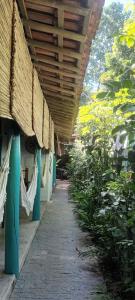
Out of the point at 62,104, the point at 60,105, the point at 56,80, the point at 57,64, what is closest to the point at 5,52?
the point at 57,64

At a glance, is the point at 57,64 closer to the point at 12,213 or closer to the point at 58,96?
the point at 12,213

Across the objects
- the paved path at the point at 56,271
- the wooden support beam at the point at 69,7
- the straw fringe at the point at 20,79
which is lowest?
the paved path at the point at 56,271

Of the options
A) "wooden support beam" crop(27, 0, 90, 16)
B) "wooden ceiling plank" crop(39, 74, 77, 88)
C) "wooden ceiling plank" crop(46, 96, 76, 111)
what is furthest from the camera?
"wooden ceiling plank" crop(46, 96, 76, 111)

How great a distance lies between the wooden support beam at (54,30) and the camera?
3.87 meters

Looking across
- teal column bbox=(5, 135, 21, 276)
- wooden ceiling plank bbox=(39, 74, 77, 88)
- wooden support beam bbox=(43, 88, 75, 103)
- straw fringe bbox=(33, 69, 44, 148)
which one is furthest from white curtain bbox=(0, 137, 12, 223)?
wooden support beam bbox=(43, 88, 75, 103)

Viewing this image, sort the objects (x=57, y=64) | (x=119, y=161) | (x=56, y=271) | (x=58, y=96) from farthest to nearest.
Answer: (x=58, y=96)
(x=56, y=271)
(x=57, y=64)
(x=119, y=161)

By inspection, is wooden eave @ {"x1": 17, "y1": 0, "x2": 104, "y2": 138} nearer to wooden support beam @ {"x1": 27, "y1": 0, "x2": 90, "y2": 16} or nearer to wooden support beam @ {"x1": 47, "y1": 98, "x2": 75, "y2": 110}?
wooden support beam @ {"x1": 27, "y1": 0, "x2": 90, "y2": 16}

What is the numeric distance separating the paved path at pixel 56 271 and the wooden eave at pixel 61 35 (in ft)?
8.66

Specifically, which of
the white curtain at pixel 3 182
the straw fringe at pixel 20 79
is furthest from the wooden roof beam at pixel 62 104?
the white curtain at pixel 3 182

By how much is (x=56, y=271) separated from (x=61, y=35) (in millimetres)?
3157

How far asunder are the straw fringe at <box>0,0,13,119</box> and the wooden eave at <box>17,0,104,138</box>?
0.36 m

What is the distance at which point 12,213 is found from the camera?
4777mm

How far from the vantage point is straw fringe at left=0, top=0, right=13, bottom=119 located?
10.0ft

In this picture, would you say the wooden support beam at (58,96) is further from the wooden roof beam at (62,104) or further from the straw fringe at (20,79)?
the straw fringe at (20,79)
